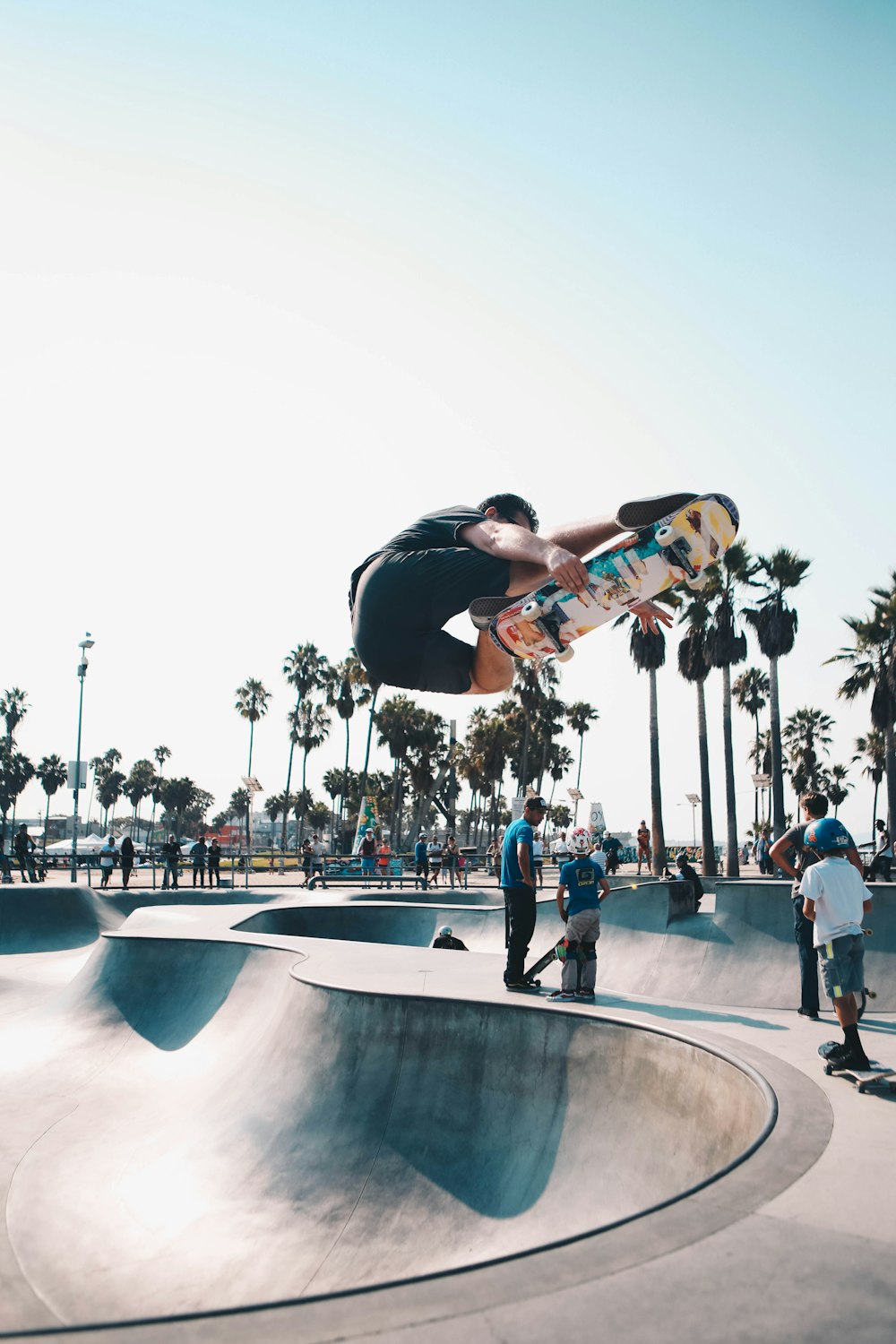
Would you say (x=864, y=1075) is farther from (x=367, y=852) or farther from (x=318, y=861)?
(x=318, y=861)

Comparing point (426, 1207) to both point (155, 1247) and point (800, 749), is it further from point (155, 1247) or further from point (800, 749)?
point (800, 749)

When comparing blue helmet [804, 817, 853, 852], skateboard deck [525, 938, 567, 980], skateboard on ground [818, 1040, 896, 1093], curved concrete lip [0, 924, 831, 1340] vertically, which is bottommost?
skateboard on ground [818, 1040, 896, 1093]

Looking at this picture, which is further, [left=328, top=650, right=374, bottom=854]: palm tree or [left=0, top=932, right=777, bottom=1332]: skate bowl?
[left=328, top=650, right=374, bottom=854]: palm tree

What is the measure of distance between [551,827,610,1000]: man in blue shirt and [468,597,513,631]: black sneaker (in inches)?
120

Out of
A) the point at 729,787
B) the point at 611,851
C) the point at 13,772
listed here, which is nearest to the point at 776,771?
the point at 729,787

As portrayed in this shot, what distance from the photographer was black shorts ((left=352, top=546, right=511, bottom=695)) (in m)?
5.28

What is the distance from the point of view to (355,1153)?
6305 mm

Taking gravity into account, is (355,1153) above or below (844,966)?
below

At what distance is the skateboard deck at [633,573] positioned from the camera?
16.9 ft

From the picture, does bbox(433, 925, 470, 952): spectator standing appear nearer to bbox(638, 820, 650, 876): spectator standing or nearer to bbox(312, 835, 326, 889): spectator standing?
bbox(312, 835, 326, 889): spectator standing

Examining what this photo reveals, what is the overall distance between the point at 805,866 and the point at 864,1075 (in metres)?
2.06

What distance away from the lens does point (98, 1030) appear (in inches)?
432

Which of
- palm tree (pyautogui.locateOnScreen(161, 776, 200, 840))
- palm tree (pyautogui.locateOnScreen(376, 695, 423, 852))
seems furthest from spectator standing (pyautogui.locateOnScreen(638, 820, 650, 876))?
palm tree (pyautogui.locateOnScreen(161, 776, 200, 840))

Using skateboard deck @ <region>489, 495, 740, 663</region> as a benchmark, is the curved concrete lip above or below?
below
